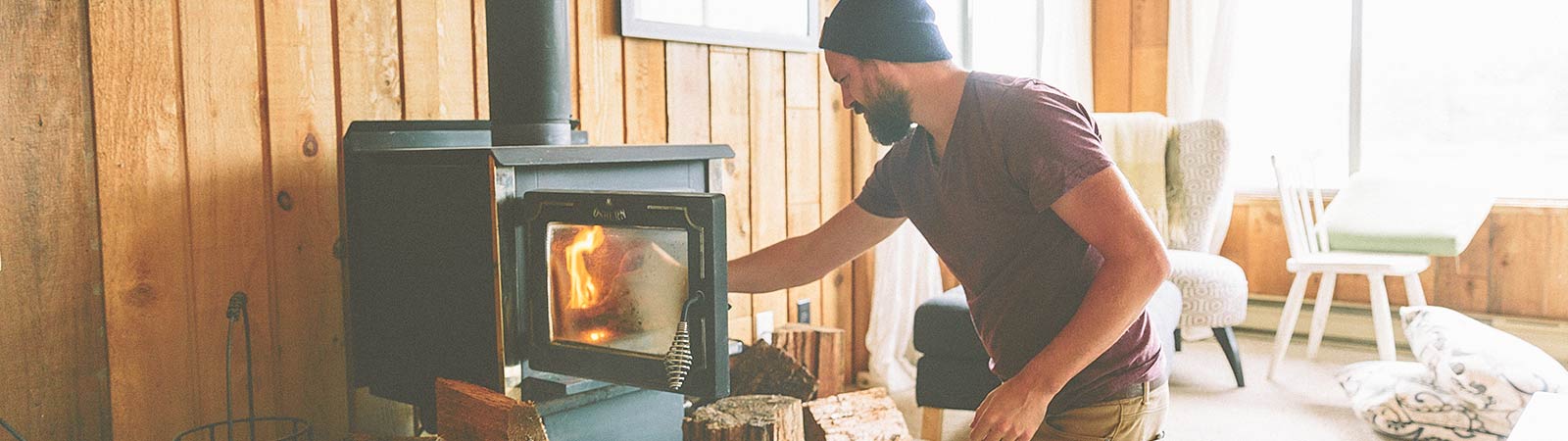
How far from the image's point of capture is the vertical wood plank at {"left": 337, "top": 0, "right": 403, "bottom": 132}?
2.35 meters

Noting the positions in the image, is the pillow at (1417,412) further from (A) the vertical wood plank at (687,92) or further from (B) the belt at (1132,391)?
(A) the vertical wood plank at (687,92)

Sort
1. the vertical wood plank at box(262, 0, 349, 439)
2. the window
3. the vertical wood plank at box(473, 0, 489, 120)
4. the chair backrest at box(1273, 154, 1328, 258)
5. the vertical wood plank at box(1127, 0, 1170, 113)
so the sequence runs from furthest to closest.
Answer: the vertical wood plank at box(1127, 0, 1170, 113) → the window → the chair backrest at box(1273, 154, 1328, 258) → the vertical wood plank at box(473, 0, 489, 120) → the vertical wood plank at box(262, 0, 349, 439)

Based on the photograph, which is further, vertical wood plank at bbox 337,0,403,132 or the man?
vertical wood plank at bbox 337,0,403,132

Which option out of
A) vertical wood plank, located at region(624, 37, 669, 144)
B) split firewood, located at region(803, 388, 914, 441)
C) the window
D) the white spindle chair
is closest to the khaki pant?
split firewood, located at region(803, 388, 914, 441)

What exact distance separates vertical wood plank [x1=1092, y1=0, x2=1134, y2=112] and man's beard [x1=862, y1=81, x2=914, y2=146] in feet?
11.4

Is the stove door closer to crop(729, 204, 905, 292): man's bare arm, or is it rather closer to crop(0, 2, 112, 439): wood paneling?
crop(729, 204, 905, 292): man's bare arm

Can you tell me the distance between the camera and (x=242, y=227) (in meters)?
2.25

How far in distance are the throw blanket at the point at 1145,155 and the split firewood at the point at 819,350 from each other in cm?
133

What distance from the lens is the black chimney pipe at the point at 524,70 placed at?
214 centimetres

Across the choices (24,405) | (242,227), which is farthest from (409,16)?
(24,405)

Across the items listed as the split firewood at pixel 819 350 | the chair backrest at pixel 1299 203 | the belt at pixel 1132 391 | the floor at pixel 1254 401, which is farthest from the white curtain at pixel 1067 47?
the belt at pixel 1132 391

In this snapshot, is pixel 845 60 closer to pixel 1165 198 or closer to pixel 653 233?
pixel 653 233

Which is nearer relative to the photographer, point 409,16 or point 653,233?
point 653,233

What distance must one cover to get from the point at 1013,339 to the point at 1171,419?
1956 mm
